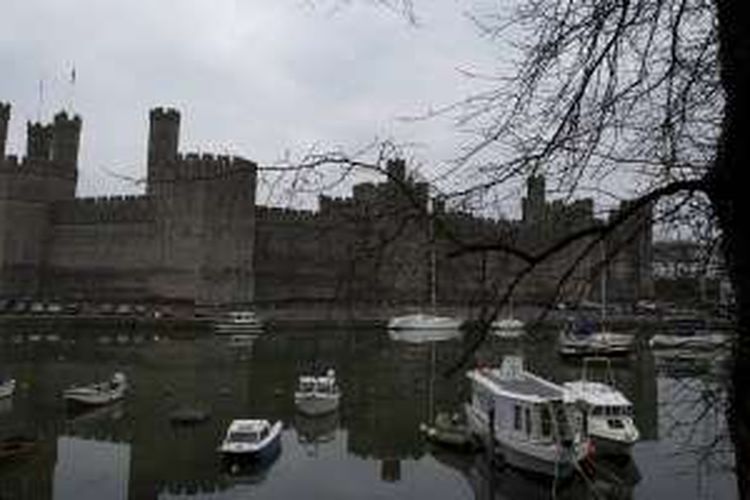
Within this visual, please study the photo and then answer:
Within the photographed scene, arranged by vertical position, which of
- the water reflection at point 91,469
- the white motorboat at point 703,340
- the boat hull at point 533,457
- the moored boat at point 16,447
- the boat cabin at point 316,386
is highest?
the white motorboat at point 703,340

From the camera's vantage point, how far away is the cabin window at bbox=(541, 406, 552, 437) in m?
15.9

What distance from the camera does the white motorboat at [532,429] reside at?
50.1ft

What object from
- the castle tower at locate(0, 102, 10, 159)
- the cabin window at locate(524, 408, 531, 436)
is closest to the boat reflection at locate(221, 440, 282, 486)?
the cabin window at locate(524, 408, 531, 436)

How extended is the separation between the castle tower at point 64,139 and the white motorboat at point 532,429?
4527 centimetres

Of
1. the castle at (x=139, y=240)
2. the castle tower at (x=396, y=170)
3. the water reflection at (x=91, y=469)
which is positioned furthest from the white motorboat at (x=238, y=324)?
the castle tower at (x=396, y=170)

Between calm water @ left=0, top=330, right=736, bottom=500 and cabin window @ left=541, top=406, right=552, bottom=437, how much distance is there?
795mm

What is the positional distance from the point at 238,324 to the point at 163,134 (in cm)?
1387

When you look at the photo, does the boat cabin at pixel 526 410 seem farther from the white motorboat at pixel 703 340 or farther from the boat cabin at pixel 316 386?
the white motorboat at pixel 703 340

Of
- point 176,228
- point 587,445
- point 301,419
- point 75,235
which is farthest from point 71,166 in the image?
point 587,445

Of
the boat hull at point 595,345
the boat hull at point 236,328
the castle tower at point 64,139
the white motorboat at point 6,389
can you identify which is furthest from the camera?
the castle tower at point 64,139

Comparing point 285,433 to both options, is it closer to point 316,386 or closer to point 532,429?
point 316,386

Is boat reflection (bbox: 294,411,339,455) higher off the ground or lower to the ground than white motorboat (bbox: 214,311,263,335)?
lower

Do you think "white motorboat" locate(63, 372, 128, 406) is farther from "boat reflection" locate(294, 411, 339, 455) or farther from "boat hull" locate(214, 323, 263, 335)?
"boat hull" locate(214, 323, 263, 335)

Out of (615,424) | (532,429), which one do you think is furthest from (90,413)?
(615,424)
